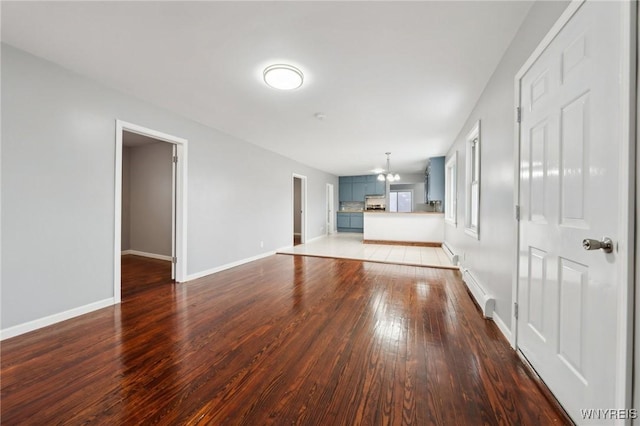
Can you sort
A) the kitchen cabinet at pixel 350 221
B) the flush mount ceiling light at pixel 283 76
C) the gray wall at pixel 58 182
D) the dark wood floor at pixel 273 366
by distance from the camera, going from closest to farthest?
the dark wood floor at pixel 273 366 → the gray wall at pixel 58 182 → the flush mount ceiling light at pixel 283 76 → the kitchen cabinet at pixel 350 221

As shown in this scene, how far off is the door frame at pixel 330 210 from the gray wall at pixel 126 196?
5781 millimetres

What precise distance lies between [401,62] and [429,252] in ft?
15.0

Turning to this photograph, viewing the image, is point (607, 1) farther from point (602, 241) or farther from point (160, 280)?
point (160, 280)

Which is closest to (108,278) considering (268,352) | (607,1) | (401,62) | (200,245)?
(200,245)

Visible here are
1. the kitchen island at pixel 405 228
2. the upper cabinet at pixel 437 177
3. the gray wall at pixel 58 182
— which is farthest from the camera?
the kitchen island at pixel 405 228

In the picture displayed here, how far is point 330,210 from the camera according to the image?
9305mm

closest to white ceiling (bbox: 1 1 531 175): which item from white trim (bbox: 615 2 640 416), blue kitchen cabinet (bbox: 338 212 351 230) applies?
white trim (bbox: 615 2 640 416)

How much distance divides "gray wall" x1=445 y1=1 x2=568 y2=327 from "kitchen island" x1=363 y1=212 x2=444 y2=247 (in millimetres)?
3860

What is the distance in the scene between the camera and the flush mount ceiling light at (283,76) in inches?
88.9

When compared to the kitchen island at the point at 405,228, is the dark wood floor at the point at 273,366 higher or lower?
lower

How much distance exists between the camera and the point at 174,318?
2.34m

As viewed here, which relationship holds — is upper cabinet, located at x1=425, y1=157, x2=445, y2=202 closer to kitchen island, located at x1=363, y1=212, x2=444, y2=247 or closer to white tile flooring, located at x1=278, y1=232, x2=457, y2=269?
kitchen island, located at x1=363, y1=212, x2=444, y2=247

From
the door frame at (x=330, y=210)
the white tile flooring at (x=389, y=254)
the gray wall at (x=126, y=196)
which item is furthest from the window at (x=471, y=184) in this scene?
the gray wall at (x=126, y=196)

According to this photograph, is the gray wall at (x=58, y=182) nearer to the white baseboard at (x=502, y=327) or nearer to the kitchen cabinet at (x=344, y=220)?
the white baseboard at (x=502, y=327)
